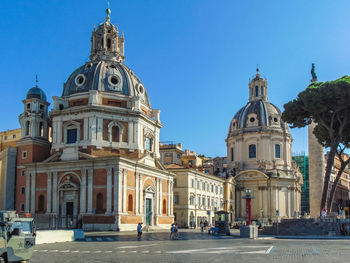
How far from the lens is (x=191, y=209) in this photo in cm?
6109

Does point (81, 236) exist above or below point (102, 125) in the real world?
below

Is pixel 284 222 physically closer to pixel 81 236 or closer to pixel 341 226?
pixel 341 226

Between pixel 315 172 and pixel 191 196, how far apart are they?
18050mm

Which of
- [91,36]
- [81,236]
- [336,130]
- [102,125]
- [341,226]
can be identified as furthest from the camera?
[91,36]

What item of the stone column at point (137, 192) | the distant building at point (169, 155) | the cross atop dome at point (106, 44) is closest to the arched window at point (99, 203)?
the stone column at point (137, 192)

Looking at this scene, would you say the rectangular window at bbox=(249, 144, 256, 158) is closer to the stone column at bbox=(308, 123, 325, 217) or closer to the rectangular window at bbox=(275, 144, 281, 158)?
the rectangular window at bbox=(275, 144, 281, 158)

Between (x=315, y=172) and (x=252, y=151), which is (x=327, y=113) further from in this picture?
(x=252, y=151)

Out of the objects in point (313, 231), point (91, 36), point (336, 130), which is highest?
point (91, 36)

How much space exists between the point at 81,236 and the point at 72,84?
25.4m

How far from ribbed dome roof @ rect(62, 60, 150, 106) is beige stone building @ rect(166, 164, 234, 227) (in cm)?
1296

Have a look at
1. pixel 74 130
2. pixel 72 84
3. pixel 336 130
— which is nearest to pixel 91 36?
pixel 72 84

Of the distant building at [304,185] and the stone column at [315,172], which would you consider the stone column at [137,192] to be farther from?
the distant building at [304,185]

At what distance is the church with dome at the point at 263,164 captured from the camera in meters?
76.6

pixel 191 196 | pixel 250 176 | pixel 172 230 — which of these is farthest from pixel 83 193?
pixel 250 176
